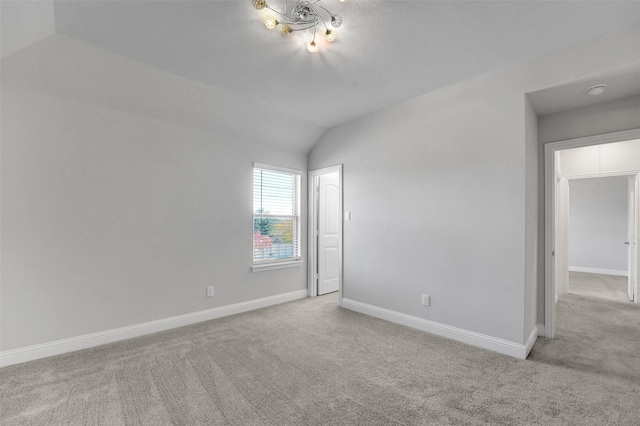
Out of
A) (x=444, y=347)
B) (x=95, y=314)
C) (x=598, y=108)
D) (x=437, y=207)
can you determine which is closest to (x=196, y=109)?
(x=95, y=314)

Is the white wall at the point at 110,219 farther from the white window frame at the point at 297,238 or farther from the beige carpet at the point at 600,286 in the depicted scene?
the beige carpet at the point at 600,286

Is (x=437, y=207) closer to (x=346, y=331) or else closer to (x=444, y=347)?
(x=444, y=347)

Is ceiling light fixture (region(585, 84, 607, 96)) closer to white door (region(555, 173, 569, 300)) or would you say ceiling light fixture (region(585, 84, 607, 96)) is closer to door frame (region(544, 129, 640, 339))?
door frame (region(544, 129, 640, 339))

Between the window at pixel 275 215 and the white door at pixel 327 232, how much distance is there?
0.41m

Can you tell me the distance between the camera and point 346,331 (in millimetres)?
3303

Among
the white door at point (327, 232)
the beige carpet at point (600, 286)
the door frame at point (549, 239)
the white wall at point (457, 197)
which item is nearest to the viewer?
the white wall at point (457, 197)

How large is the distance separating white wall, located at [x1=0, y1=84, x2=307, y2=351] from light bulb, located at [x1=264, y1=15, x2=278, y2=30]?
1.90m

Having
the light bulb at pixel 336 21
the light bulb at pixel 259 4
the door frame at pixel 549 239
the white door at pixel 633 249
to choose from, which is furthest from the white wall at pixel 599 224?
the light bulb at pixel 259 4

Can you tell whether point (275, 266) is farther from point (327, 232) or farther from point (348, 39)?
point (348, 39)

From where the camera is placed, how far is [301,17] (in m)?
2.07

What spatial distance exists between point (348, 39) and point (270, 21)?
636 mm

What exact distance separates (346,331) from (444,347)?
104 cm

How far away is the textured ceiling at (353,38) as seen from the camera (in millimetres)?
1984

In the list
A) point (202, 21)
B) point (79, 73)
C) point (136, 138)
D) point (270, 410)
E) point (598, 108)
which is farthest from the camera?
point (136, 138)
